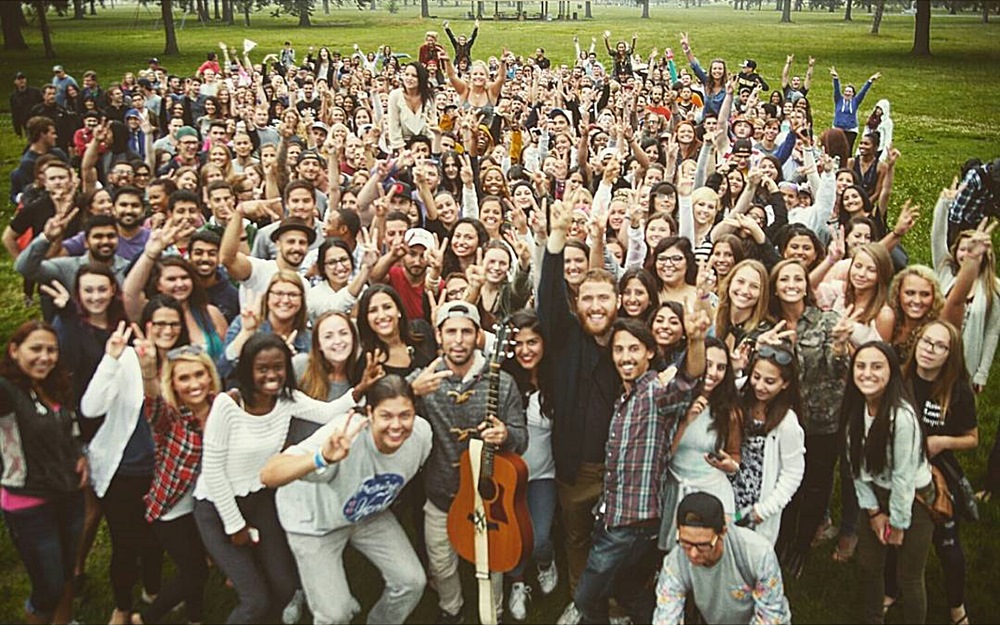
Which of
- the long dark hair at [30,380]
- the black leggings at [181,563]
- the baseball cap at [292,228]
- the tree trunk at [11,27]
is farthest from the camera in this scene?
the tree trunk at [11,27]

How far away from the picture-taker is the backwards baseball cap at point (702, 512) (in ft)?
12.4

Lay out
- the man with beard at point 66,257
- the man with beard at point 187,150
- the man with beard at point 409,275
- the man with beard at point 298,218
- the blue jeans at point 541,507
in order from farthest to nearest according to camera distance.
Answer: the man with beard at point 187,150
the man with beard at point 298,218
the man with beard at point 409,275
the man with beard at point 66,257
the blue jeans at point 541,507

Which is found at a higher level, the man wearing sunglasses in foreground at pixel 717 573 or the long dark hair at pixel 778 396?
the long dark hair at pixel 778 396

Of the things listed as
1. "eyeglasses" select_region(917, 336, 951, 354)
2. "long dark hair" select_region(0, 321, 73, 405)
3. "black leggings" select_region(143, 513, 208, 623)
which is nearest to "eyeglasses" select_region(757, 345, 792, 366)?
"eyeglasses" select_region(917, 336, 951, 354)

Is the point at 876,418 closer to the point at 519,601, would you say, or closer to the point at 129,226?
the point at 519,601

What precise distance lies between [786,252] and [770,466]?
2605 millimetres

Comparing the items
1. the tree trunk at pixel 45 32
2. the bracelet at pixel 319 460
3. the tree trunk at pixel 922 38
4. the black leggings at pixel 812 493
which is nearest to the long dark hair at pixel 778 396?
the black leggings at pixel 812 493

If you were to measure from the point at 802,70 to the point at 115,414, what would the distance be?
1544 inches

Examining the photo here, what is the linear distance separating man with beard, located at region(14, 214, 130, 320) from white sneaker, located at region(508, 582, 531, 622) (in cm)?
382

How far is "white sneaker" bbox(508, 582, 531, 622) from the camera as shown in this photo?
16.4ft

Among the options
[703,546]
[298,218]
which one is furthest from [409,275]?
[703,546]

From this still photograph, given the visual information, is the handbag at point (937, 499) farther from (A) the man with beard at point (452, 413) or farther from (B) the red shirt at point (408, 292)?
(B) the red shirt at point (408, 292)

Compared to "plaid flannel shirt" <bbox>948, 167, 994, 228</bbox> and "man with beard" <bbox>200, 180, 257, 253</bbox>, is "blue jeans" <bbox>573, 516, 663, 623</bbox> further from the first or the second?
"plaid flannel shirt" <bbox>948, 167, 994, 228</bbox>

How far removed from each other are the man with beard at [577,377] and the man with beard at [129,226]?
3915mm
